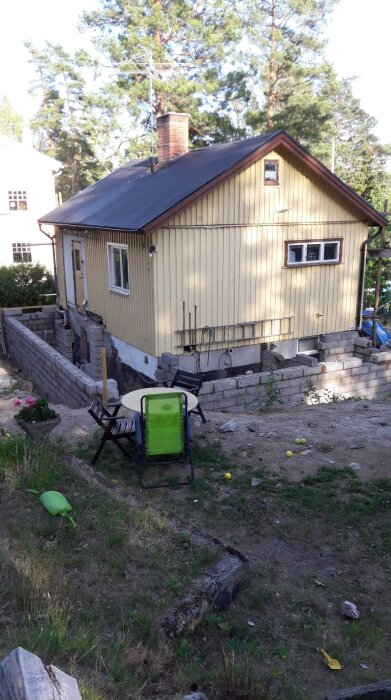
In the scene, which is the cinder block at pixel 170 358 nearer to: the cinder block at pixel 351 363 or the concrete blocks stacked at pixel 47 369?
the concrete blocks stacked at pixel 47 369

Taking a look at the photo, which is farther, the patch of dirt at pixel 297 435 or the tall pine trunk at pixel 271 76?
the tall pine trunk at pixel 271 76

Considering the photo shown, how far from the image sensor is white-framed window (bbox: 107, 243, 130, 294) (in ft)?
43.2

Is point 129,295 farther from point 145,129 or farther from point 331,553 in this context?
point 145,129

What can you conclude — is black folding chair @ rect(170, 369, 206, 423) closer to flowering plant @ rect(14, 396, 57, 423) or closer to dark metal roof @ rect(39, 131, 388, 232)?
flowering plant @ rect(14, 396, 57, 423)

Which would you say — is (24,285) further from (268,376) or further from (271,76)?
(271,76)

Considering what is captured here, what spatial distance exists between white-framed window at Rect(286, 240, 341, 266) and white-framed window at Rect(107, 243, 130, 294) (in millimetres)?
3779

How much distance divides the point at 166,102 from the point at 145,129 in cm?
501

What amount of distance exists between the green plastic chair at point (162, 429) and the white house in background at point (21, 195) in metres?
22.9

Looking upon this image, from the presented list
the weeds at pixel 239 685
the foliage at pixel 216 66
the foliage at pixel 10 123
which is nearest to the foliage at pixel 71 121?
the foliage at pixel 216 66

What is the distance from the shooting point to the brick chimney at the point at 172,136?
14625 millimetres

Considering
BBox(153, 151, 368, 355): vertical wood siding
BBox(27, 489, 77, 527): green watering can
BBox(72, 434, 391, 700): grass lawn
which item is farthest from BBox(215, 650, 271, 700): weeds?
BBox(153, 151, 368, 355): vertical wood siding

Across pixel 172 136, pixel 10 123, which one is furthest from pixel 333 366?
pixel 10 123

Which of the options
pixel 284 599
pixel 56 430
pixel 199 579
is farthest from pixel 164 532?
pixel 56 430

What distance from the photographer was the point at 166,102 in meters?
30.8
